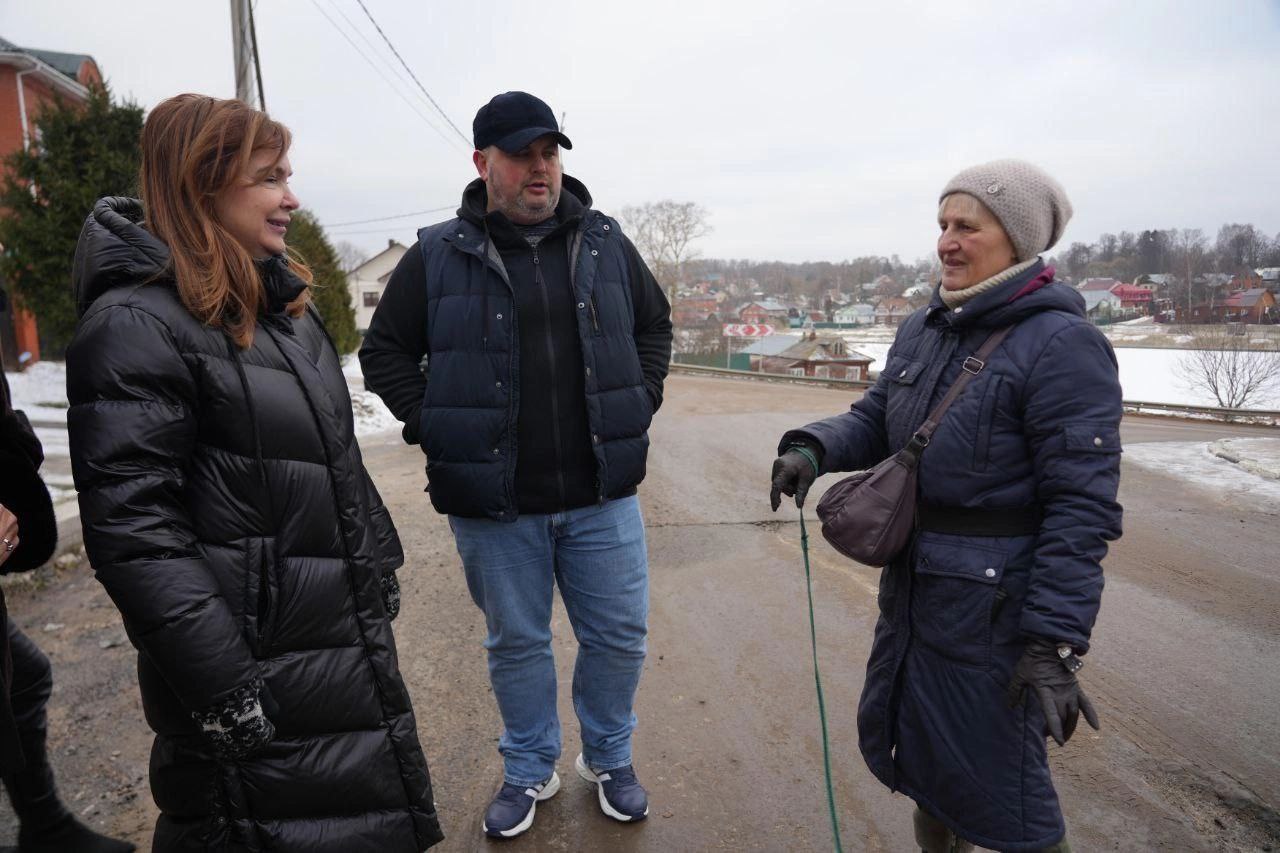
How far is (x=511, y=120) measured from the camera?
2.54 m

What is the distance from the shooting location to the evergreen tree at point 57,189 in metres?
13.1

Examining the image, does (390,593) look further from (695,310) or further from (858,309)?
(695,310)

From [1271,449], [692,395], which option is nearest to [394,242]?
[692,395]

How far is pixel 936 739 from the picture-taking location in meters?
2.04

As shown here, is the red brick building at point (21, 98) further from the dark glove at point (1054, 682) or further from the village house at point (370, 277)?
the village house at point (370, 277)

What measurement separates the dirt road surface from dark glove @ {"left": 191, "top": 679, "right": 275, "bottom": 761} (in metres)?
1.16

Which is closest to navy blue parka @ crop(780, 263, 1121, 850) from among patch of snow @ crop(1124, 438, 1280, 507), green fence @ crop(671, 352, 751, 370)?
patch of snow @ crop(1124, 438, 1280, 507)

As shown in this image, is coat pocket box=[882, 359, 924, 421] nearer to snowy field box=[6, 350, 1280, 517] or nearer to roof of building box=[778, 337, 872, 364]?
snowy field box=[6, 350, 1280, 517]

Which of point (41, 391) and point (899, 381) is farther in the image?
point (41, 391)

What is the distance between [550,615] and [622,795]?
2.18 ft

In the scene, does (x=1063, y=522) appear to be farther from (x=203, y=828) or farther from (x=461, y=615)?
(x=461, y=615)

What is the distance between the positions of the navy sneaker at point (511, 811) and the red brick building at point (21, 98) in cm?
1767

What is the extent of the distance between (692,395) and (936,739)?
1445 centimetres

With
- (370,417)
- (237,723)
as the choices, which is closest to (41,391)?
(370,417)
